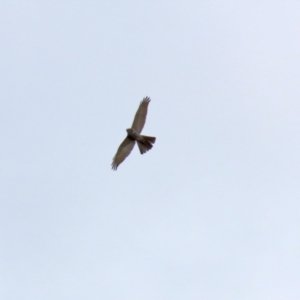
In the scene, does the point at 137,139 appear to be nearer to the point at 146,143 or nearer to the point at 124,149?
the point at 146,143

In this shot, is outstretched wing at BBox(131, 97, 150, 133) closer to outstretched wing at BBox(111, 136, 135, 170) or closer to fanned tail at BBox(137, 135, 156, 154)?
outstretched wing at BBox(111, 136, 135, 170)

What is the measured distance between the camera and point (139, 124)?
30.2 metres

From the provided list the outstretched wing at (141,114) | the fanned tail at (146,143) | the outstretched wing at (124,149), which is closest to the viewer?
the fanned tail at (146,143)

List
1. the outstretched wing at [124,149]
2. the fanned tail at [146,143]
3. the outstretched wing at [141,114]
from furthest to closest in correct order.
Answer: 1. the outstretched wing at [141,114]
2. the outstretched wing at [124,149]
3. the fanned tail at [146,143]

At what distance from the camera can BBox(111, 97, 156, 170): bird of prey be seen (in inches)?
1158

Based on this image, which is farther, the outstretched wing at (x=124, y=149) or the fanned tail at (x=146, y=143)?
the outstretched wing at (x=124, y=149)

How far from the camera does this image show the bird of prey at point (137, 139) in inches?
1158

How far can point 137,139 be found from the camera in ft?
97.3

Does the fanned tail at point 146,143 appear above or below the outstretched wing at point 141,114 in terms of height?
below

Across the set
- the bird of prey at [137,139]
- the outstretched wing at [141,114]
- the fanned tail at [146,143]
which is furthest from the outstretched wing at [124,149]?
the outstretched wing at [141,114]

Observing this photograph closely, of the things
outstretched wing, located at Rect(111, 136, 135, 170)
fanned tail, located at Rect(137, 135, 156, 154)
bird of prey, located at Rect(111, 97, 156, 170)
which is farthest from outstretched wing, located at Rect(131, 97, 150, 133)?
fanned tail, located at Rect(137, 135, 156, 154)

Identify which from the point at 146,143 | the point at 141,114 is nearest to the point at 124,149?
the point at 146,143

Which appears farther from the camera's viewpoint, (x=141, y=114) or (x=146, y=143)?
(x=141, y=114)

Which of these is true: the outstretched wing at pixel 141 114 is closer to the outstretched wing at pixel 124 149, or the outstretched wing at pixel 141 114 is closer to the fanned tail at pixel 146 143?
the outstretched wing at pixel 124 149
